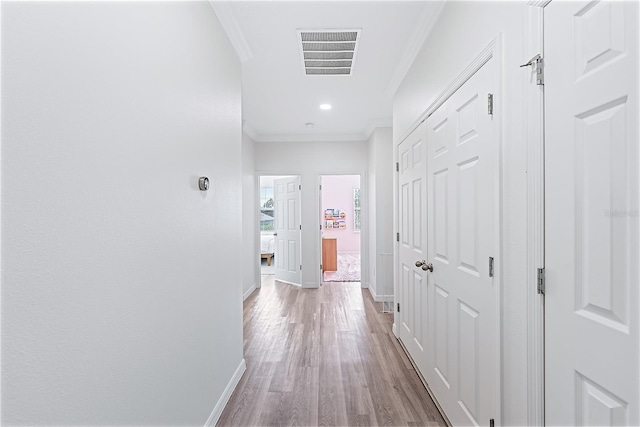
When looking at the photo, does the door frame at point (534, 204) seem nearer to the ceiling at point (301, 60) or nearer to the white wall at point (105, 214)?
the ceiling at point (301, 60)

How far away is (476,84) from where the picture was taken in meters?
1.50

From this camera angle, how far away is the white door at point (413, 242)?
2.26 metres

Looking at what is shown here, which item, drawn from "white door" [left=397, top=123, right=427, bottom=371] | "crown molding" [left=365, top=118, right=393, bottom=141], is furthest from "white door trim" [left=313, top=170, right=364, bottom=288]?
"white door" [left=397, top=123, right=427, bottom=371]

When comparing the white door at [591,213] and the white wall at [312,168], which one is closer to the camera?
the white door at [591,213]

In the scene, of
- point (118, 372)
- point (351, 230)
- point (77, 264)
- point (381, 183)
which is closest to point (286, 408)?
point (118, 372)

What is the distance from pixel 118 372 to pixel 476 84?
191 cm

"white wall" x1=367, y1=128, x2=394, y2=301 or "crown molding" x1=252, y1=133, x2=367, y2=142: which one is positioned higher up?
"crown molding" x1=252, y1=133, x2=367, y2=142

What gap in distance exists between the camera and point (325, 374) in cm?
236

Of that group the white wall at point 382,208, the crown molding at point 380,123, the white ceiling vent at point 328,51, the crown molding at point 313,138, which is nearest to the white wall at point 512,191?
the white ceiling vent at point 328,51

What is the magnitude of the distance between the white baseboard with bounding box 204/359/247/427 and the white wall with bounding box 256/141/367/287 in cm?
273

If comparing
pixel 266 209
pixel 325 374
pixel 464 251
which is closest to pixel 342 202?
pixel 266 209

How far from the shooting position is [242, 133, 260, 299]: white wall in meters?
4.52

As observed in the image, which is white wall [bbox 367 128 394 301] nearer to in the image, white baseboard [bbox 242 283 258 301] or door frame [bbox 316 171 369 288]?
door frame [bbox 316 171 369 288]

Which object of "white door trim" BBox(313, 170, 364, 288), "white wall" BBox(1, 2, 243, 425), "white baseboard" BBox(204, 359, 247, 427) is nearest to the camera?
"white wall" BBox(1, 2, 243, 425)
